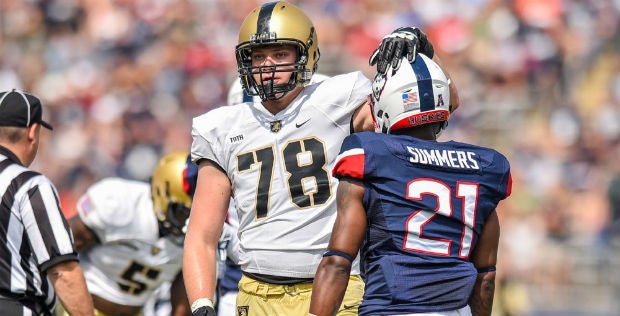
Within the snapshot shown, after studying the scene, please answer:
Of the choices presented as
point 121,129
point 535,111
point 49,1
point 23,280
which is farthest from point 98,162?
point 23,280

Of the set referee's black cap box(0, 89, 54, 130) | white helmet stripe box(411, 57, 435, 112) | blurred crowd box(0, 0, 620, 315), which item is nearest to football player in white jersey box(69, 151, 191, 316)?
referee's black cap box(0, 89, 54, 130)

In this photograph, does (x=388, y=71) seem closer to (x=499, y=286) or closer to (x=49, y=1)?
(x=499, y=286)

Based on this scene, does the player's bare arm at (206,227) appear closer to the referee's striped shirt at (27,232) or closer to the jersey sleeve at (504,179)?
the referee's striped shirt at (27,232)

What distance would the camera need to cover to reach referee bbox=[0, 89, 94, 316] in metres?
4.45

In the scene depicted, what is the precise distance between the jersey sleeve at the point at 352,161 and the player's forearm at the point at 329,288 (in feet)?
0.97

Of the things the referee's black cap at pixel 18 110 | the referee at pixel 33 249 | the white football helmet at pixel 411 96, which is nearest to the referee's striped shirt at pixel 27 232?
the referee at pixel 33 249

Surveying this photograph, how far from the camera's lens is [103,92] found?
13578 mm

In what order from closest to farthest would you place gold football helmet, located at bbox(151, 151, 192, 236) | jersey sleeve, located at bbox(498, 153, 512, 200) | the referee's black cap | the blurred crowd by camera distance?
jersey sleeve, located at bbox(498, 153, 512, 200) → the referee's black cap → gold football helmet, located at bbox(151, 151, 192, 236) → the blurred crowd

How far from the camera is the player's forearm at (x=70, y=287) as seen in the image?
4.52 meters

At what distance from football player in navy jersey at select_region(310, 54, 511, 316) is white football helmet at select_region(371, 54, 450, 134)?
0.12m

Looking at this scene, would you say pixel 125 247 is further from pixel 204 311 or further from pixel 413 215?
pixel 413 215

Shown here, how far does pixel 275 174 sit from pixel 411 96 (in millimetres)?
803

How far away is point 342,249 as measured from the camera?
12.0 feet

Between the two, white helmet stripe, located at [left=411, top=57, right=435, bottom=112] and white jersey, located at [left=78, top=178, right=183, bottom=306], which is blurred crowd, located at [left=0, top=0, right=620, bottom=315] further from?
white helmet stripe, located at [left=411, top=57, right=435, bottom=112]
